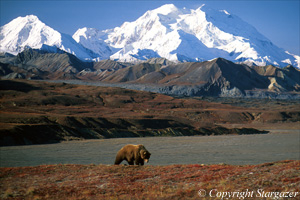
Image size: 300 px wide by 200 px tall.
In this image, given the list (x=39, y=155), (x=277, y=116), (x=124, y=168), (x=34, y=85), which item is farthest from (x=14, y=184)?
(x=34, y=85)

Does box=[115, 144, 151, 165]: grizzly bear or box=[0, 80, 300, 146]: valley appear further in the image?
box=[0, 80, 300, 146]: valley

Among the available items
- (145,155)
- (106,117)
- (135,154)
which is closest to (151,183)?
(145,155)

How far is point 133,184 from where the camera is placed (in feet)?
53.1

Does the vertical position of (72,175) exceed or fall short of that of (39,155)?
it exceeds it

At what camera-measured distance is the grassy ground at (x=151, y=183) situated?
1336 cm

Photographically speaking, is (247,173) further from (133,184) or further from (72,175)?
(72,175)

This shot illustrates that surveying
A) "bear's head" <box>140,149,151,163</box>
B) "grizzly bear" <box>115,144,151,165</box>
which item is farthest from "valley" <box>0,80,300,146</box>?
"bear's head" <box>140,149,151,163</box>

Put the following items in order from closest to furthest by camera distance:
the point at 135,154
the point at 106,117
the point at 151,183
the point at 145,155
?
the point at 151,183 → the point at 145,155 → the point at 135,154 → the point at 106,117

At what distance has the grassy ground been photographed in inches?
526

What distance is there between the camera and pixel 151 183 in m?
16.2

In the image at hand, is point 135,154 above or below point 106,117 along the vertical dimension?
above

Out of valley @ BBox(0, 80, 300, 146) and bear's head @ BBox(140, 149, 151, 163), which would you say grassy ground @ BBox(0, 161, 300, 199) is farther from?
valley @ BBox(0, 80, 300, 146)

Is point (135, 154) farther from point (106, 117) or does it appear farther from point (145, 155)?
point (106, 117)

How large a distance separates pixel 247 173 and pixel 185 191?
3.81 m
